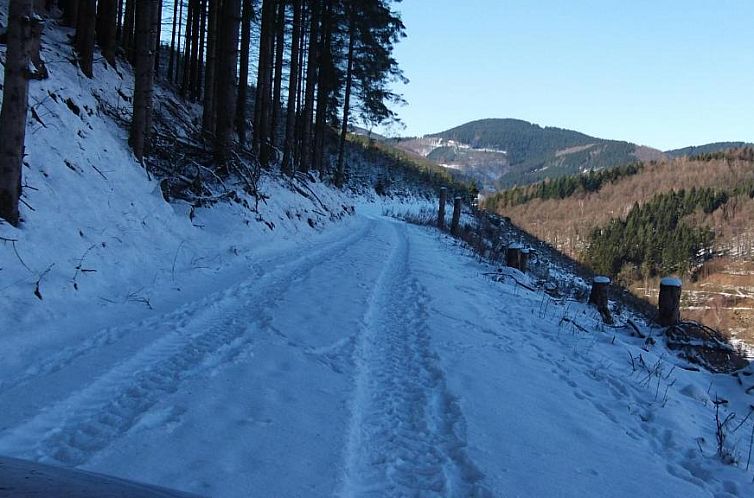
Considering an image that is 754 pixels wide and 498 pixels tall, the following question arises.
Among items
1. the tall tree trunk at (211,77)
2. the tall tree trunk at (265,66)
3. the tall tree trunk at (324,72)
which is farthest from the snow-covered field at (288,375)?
the tall tree trunk at (324,72)

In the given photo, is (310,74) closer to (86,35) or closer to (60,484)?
(86,35)

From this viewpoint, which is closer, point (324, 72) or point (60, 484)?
point (60, 484)

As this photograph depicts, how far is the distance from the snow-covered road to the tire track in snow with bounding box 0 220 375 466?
0.02 metres

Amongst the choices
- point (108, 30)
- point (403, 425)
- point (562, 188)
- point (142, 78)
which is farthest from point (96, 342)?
point (562, 188)

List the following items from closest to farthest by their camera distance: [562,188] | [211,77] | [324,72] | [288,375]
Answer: [288,375]
[211,77]
[324,72]
[562,188]

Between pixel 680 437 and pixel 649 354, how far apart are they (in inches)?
117

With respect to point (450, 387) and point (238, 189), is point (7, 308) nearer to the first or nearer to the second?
point (450, 387)

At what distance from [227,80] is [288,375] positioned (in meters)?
8.70

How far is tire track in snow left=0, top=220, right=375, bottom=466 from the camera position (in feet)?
8.36

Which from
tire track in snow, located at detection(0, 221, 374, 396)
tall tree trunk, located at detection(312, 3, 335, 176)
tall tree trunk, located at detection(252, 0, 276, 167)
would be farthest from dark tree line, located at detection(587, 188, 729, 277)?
tire track in snow, located at detection(0, 221, 374, 396)

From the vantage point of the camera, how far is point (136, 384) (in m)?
3.36

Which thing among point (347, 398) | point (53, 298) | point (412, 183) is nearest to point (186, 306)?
point (53, 298)

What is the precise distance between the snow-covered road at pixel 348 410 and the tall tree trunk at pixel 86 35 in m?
7.17

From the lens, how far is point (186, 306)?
535cm
